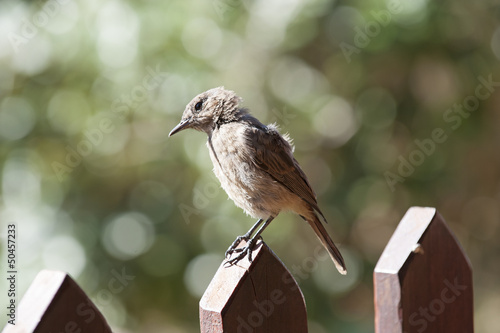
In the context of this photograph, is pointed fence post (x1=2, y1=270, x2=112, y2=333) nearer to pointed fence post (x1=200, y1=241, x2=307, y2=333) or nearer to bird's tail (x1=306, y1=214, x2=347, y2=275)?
pointed fence post (x1=200, y1=241, x2=307, y2=333)

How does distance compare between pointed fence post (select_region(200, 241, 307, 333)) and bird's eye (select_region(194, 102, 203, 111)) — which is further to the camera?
bird's eye (select_region(194, 102, 203, 111))

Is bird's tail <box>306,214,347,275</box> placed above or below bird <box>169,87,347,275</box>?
below

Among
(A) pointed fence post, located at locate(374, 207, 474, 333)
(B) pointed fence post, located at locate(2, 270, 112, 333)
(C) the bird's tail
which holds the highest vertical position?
(B) pointed fence post, located at locate(2, 270, 112, 333)

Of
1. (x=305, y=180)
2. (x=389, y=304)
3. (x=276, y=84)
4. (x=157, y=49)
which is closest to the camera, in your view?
(x=389, y=304)

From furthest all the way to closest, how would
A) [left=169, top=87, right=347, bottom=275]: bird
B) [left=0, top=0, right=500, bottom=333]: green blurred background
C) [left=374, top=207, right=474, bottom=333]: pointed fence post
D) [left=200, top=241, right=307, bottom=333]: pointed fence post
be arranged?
[left=0, top=0, right=500, bottom=333]: green blurred background → [left=169, top=87, right=347, bottom=275]: bird → [left=374, top=207, right=474, bottom=333]: pointed fence post → [left=200, top=241, right=307, bottom=333]: pointed fence post

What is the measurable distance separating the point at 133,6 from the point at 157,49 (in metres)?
0.37

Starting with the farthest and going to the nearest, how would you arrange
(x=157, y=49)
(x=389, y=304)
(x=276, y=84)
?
(x=276, y=84) → (x=157, y=49) → (x=389, y=304)

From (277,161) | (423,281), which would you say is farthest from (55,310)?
(277,161)

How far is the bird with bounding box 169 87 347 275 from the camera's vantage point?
3338 millimetres

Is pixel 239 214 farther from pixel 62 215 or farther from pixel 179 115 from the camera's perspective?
pixel 62 215

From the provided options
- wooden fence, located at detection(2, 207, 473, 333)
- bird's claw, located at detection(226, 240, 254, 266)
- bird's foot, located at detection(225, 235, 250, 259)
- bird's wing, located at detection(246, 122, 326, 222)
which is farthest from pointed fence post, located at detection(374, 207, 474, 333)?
bird's wing, located at detection(246, 122, 326, 222)

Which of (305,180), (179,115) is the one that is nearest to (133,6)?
(179,115)

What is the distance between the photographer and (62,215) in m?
4.78

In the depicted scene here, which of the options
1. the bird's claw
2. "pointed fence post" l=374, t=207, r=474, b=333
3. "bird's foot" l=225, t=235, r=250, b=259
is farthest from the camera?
"bird's foot" l=225, t=235, r=250, b=259
